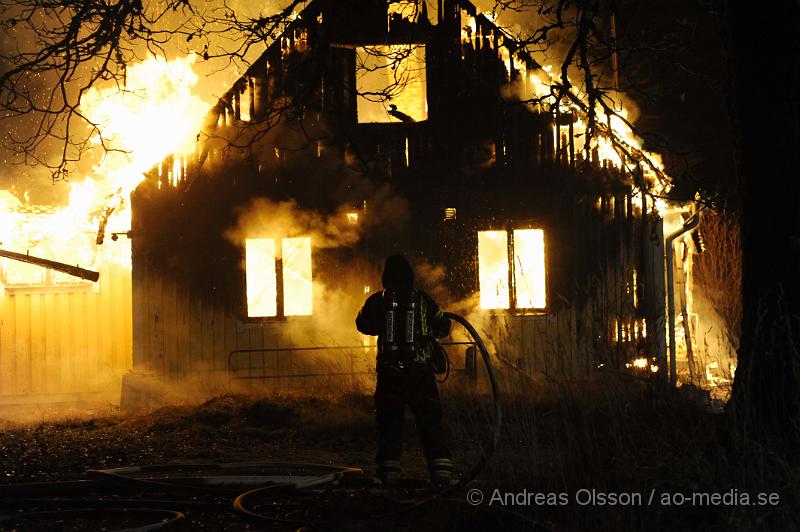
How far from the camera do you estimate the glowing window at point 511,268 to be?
15.1 meters

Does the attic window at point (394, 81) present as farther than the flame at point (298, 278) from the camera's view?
No

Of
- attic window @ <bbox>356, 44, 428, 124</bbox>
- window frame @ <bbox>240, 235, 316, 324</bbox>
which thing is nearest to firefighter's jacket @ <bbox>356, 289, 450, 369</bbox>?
attic window @ <bbox>356, 44, 428, 124</bbox>

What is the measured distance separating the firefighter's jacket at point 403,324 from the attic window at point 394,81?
1.83 meters

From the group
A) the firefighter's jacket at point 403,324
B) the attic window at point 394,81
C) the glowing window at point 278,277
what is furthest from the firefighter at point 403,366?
the glowing window at point 278,277

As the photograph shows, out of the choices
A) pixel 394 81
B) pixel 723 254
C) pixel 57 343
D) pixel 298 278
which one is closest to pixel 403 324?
pixel 298 278

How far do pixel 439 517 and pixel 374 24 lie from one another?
10773mm

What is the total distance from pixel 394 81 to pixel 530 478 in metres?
11.5

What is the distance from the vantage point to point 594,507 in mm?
5691

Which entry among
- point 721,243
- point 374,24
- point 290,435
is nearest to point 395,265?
point 290,435

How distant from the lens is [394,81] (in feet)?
54.6

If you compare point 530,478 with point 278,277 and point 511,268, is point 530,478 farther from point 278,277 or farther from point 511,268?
point 278,277

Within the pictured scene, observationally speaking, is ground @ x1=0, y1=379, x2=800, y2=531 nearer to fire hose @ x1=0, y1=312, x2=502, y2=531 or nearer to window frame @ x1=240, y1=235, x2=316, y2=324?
fire hose @ x1=0, y1=312, x2=502, y2=531

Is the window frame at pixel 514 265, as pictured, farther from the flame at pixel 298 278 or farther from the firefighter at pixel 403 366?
the firefighter at pixel 403 366

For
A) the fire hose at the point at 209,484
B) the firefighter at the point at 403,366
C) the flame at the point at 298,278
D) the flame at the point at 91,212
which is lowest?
the fire hose at the point at 209,484
